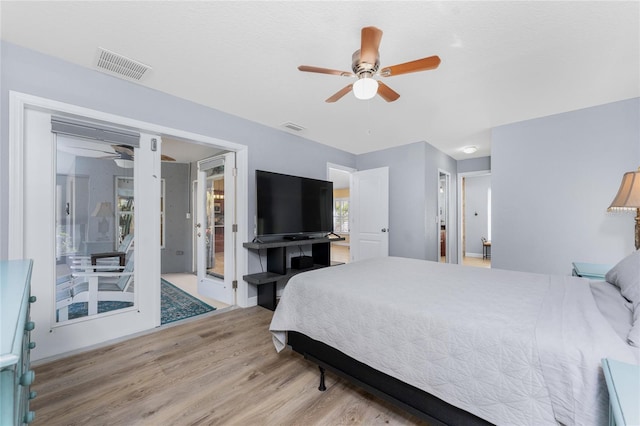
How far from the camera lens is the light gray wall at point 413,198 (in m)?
4.41

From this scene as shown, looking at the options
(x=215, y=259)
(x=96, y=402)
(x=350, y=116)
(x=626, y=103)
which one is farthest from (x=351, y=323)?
(x=626, y=103)

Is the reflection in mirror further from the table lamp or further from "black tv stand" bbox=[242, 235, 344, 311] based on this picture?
the table lamp

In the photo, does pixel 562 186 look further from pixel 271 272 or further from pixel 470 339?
pixel 271 272

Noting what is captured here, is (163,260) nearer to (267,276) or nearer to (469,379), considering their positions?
(267,276)

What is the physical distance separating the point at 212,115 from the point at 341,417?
315 centimetres

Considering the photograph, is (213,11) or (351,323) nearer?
(351,323)

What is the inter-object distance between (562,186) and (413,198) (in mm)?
1885

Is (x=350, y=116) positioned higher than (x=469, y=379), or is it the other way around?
(x=350, y=116)

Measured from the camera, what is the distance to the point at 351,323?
154 cm

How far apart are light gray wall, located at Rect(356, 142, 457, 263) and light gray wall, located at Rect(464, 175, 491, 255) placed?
3.22m

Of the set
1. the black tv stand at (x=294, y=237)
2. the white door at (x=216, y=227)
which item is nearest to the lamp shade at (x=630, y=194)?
the black tv stand at (x=294, y=237)

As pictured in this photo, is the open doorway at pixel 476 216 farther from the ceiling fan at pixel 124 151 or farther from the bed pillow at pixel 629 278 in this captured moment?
the ceiling fan at pixel 124 151

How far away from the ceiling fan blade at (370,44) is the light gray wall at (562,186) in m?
2.99

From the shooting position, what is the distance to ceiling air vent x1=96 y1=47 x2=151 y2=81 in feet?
6.89
